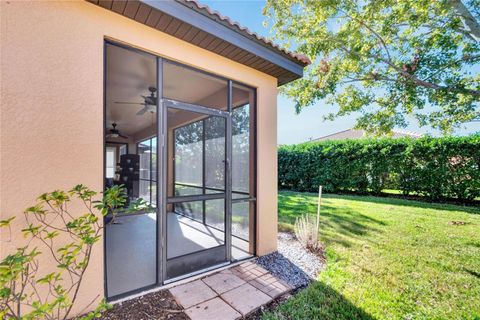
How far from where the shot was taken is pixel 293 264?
354 cm

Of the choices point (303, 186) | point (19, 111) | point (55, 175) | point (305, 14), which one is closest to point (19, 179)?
point (55, 175)

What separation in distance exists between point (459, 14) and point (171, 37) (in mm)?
7670

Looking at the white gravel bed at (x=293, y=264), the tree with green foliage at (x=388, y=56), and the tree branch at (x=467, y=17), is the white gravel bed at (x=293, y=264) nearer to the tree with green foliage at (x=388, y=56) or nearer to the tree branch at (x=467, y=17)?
the tree with green foliage at (x=388, y=56)

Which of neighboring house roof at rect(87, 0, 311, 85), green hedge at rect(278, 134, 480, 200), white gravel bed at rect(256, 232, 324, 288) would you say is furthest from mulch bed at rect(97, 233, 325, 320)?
green hedge at rect(278, 134, 480, 200)

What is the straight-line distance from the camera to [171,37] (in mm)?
2859

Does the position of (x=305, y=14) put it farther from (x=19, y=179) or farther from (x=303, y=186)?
(x=19, y=179)

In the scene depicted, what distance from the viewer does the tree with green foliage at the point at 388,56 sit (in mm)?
6016

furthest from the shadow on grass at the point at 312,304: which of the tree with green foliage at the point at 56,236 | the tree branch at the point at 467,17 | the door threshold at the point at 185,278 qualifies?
the tree branch at the point at 467,17

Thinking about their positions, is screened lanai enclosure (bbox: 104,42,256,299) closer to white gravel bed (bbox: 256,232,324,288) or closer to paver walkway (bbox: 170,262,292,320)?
paver walkway (bbox: 170,262,292,320)

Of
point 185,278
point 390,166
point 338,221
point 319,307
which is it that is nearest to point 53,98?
point 185,278

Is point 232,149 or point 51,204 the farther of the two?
point 232,149

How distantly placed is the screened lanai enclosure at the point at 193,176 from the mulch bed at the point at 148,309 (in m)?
0.29

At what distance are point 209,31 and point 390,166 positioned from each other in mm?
9710

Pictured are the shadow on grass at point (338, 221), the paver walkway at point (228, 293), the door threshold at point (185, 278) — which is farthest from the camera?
the shadow on grass at point (338, 221)
